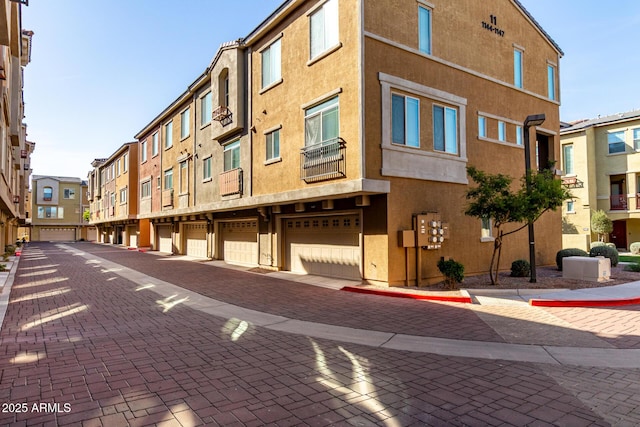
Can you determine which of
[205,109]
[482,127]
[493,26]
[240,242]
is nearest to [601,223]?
[482,127]

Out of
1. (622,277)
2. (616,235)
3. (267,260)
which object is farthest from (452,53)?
(616,235)

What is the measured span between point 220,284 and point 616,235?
33039mm

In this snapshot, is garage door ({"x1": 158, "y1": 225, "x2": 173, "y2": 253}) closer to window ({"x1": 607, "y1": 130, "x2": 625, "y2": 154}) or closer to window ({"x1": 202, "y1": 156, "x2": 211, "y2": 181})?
window ({"x1": 202, "y1": 156, "x2": 211, "y2": 181})

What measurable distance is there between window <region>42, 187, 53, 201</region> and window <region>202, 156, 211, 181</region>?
62114 mm

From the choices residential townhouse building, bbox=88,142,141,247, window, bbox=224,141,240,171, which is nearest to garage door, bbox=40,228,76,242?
residential townhouse building, bbox=88,142,141,247

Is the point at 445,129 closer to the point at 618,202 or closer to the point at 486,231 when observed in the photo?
the point at 486,231

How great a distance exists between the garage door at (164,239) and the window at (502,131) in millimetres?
25266

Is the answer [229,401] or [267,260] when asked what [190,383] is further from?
[267,260]

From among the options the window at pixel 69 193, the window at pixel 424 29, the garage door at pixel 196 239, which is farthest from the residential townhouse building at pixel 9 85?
the window at pixel 69 193

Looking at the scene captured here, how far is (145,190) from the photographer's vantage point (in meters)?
34.8

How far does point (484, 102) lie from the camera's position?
16.1 metres

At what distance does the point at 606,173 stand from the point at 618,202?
2.42m

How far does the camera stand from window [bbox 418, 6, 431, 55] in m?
14.0

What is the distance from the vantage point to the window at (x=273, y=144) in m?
16.3
